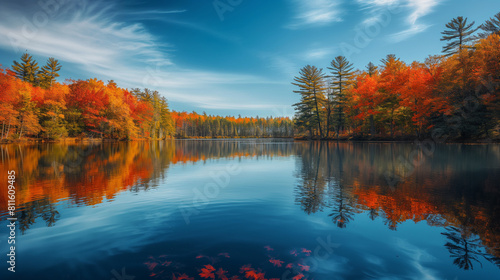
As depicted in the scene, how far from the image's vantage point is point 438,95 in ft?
115

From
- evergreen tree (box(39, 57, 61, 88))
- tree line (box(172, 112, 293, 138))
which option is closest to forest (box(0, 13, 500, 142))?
evergreen tree (box(39, 57, 61, 88))

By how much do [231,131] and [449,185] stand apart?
16594 cm

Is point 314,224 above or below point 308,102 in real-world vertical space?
below

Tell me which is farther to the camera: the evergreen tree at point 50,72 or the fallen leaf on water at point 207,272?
the evergreen tree at point 50,72

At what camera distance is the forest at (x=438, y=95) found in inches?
1114

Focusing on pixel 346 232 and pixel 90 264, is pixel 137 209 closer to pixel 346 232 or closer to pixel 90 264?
pixel 90 264

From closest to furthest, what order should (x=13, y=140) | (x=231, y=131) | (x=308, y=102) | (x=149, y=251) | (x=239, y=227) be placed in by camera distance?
(x=149, y=251) < (x=239, y=227) < (x=13, y=140) < (x=308, y=102) < (x=231, y=131)

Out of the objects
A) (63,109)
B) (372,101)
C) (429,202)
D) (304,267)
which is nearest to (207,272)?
(304,267)

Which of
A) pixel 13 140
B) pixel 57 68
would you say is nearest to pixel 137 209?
pixel 13 140

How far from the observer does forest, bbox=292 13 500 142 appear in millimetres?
28297

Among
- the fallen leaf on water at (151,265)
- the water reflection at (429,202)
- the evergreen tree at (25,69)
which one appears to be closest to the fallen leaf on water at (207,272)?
the fallen leaf on water at (151,265)

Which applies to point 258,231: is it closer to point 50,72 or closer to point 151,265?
point 151,265

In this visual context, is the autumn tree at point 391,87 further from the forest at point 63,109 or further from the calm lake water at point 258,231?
the forest at point 63,109

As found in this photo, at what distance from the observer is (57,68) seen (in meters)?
78.8
